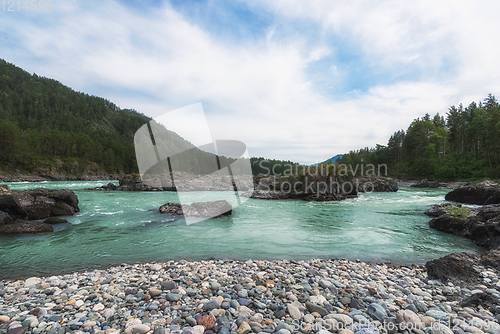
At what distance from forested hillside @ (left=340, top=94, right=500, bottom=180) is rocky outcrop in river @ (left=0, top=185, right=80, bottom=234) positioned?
66129 millimetres

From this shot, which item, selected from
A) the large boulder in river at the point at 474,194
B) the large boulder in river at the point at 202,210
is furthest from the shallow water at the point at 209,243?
the large boulder in river at the point at 474,194

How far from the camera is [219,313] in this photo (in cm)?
334

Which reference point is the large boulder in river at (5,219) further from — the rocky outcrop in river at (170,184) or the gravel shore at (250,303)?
the rocky outcrop in river at (170,184)

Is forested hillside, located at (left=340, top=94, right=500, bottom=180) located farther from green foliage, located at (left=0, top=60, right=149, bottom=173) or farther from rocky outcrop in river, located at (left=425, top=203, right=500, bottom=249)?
green foliage, located at (left=0, top=60, right=149, bottom=173)

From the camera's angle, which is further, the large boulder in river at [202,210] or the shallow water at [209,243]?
the large boulder in river at [202,210]

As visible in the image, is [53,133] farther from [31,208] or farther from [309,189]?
[309,189]

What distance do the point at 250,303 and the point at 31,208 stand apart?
50.9 feet

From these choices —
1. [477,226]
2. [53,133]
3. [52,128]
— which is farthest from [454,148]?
[52,128]

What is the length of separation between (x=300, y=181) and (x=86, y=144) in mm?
91385

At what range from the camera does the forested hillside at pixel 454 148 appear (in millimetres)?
46688

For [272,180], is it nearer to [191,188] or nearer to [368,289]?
[191,188]

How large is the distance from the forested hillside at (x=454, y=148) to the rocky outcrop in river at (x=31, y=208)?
217 ft

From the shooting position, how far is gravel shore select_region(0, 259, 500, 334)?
300 centimetres

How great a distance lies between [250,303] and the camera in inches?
145
